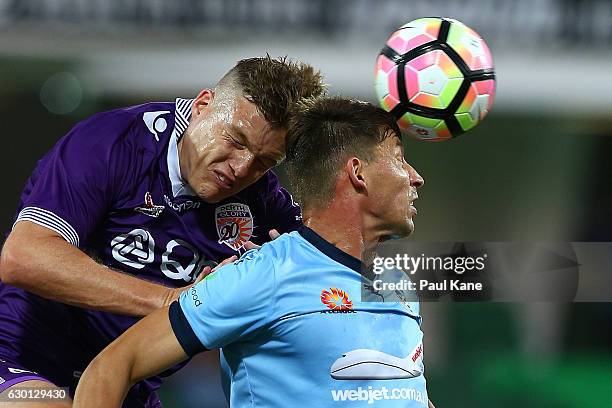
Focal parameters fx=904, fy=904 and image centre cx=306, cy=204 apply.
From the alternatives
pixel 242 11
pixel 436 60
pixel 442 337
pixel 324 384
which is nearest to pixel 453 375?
pixel 442 337

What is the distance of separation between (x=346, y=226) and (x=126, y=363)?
0.74m

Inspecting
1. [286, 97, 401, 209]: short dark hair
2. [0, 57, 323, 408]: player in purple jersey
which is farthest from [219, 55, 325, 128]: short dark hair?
[286, 97, 401, 209]: short dark hair

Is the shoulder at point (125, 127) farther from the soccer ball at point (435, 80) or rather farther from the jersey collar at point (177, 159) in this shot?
the soccer ball at point (435, 80)

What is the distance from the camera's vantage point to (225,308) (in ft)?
7.89

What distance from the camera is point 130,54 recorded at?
7.73 metres

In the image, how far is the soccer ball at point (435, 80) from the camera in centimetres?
313

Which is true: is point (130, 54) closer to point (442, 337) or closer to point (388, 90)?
point (442, 337)

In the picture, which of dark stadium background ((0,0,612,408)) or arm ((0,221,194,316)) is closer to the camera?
arm ((0,221,194,316))

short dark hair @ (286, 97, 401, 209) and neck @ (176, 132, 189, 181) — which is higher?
short dark hair @ (286, 97, 401, 209)

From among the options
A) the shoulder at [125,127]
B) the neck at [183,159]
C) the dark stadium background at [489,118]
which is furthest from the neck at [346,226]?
the dark stadium background at [489,118]

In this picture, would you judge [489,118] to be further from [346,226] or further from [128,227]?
[346,226]

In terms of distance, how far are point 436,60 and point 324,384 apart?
1310mm

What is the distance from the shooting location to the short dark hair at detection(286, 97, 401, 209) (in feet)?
8.73

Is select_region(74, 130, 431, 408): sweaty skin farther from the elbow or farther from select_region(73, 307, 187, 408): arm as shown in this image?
the elbow
